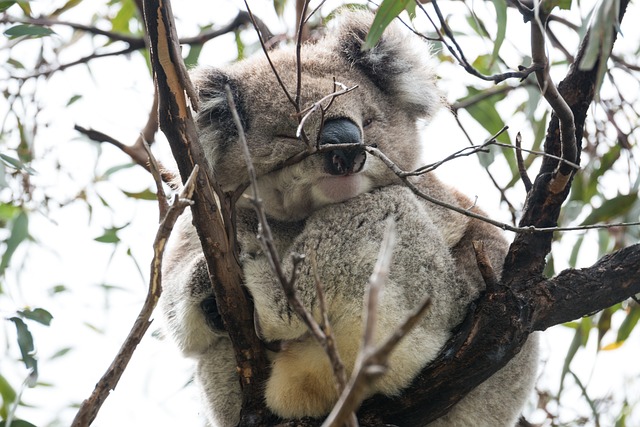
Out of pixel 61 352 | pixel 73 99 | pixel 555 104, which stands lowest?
pixel 61 352

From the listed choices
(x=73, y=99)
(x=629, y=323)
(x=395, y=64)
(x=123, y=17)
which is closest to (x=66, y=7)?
(x=123, y=17)

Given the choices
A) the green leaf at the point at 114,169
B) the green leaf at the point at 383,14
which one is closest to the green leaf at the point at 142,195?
the green leaf at the point at 114,169

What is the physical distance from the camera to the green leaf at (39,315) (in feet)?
9.11

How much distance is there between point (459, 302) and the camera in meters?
2.30

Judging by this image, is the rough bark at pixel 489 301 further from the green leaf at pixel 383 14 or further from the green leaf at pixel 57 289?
the green leaf at pixel 57 289

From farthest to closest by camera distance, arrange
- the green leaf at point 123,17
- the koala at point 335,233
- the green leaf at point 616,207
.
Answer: the green leaf at point 123,17 → the green leaf at point 616,207 → the koala at point 335,233

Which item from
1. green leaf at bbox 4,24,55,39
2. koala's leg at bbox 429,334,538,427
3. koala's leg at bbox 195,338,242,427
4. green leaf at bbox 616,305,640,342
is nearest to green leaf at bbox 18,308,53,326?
koala's leg at bbox 195,338,242,427

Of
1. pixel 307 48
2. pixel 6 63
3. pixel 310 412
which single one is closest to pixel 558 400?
pixel 310 412

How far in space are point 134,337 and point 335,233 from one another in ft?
2.37

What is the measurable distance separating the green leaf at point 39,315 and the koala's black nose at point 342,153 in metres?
1.24

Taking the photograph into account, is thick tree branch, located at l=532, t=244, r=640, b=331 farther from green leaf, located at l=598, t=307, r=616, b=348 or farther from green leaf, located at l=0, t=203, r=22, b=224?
green leaf, located at l=0, t=203, r=22, b=224

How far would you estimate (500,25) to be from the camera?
246 cm

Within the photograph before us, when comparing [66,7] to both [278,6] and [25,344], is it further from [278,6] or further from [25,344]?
[25,344]

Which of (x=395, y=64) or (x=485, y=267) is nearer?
(x=485, y=267)
